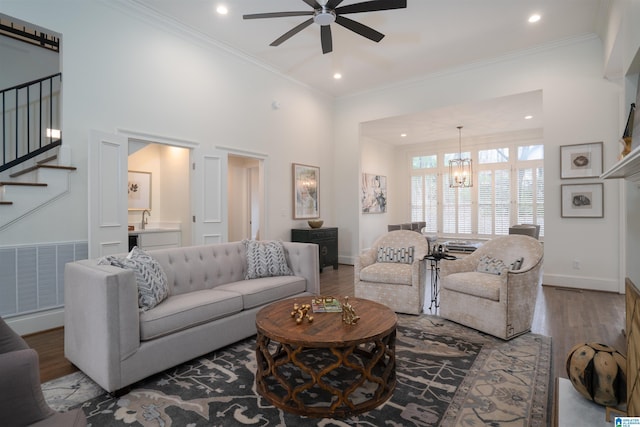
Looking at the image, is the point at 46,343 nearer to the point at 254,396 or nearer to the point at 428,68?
the point at 254,396

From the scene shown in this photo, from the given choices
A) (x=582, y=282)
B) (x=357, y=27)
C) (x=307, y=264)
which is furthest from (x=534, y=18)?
(x=307, y=264)

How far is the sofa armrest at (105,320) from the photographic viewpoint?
6.86 ft

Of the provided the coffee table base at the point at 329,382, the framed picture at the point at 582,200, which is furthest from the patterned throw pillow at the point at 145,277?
the framed picture at the point at 582,200

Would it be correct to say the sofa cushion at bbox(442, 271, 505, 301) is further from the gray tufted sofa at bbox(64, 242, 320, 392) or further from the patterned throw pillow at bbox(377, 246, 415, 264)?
the gray tufted sofa at bbox(64, 242, 320, 392)

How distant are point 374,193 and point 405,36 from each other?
484 centimetres

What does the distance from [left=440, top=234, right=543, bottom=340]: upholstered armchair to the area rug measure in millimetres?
255

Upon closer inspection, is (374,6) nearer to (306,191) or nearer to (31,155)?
(31,155)

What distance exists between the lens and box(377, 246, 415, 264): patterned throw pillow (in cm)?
405

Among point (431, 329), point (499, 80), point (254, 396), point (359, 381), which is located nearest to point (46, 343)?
point (254, 396)

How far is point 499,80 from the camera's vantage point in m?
5.49

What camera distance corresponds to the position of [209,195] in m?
4.91

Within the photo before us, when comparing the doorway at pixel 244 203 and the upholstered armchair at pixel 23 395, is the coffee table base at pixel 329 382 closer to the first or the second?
the upholstered armchair at pixel 23 395

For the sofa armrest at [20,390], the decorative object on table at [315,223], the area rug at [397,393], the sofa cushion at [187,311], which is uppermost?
the decorative object on table at [315,223]

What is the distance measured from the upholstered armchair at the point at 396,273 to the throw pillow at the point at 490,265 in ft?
1.97
